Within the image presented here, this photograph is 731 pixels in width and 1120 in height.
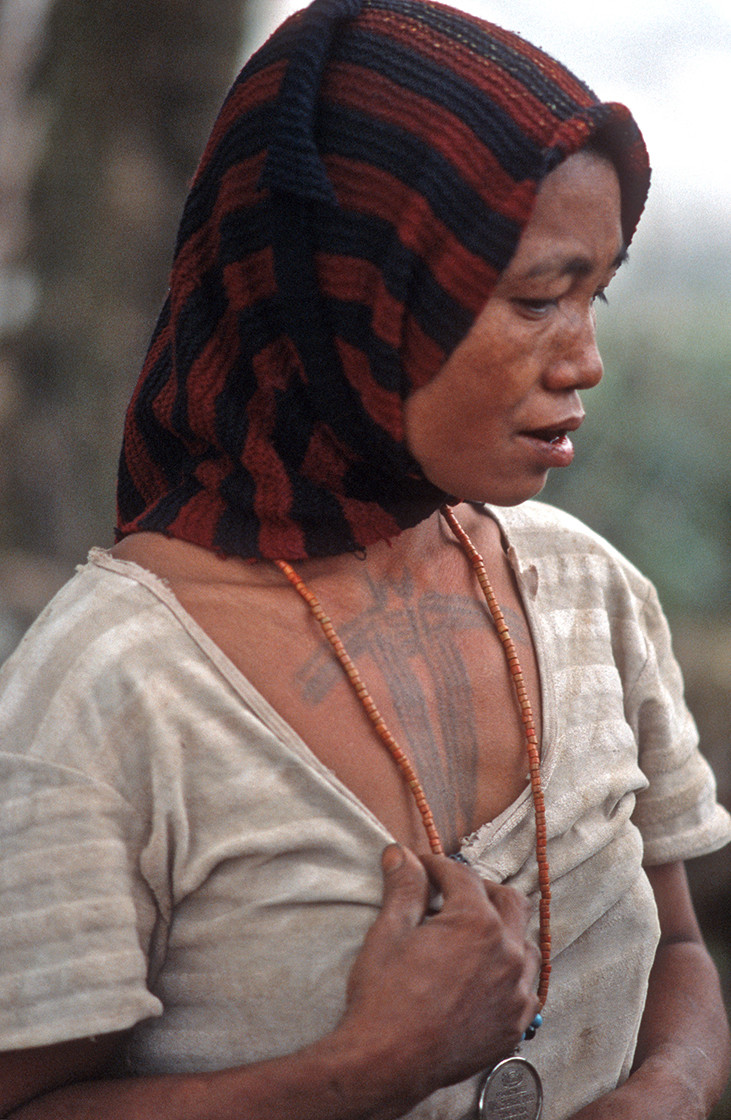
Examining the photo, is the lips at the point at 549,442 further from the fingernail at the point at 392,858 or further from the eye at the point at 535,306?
the fingernail at the point at 392,858

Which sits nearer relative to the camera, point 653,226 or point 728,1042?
point 728,1042

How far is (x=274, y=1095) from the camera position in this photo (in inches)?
46.2

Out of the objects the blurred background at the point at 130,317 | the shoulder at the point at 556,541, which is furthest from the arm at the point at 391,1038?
the blurred background at the point at 130,317

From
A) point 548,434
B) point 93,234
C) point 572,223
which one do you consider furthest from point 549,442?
point 93,234

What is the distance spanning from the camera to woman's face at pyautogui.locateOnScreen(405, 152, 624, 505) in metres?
1.21

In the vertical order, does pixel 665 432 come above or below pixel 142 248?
below

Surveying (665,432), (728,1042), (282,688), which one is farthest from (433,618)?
(665,432)

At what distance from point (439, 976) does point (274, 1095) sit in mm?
216

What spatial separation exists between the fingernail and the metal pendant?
333mm

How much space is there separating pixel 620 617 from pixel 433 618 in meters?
0.36

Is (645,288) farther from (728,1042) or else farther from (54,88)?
(728,1042)

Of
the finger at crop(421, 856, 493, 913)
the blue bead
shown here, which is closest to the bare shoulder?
the finger at crop(421, 856, 493, 913)

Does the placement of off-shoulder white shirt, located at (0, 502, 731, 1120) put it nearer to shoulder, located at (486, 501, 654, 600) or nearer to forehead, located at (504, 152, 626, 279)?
shoulder, located at (486, 501, 654, 600)

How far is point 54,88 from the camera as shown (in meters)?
5.21
